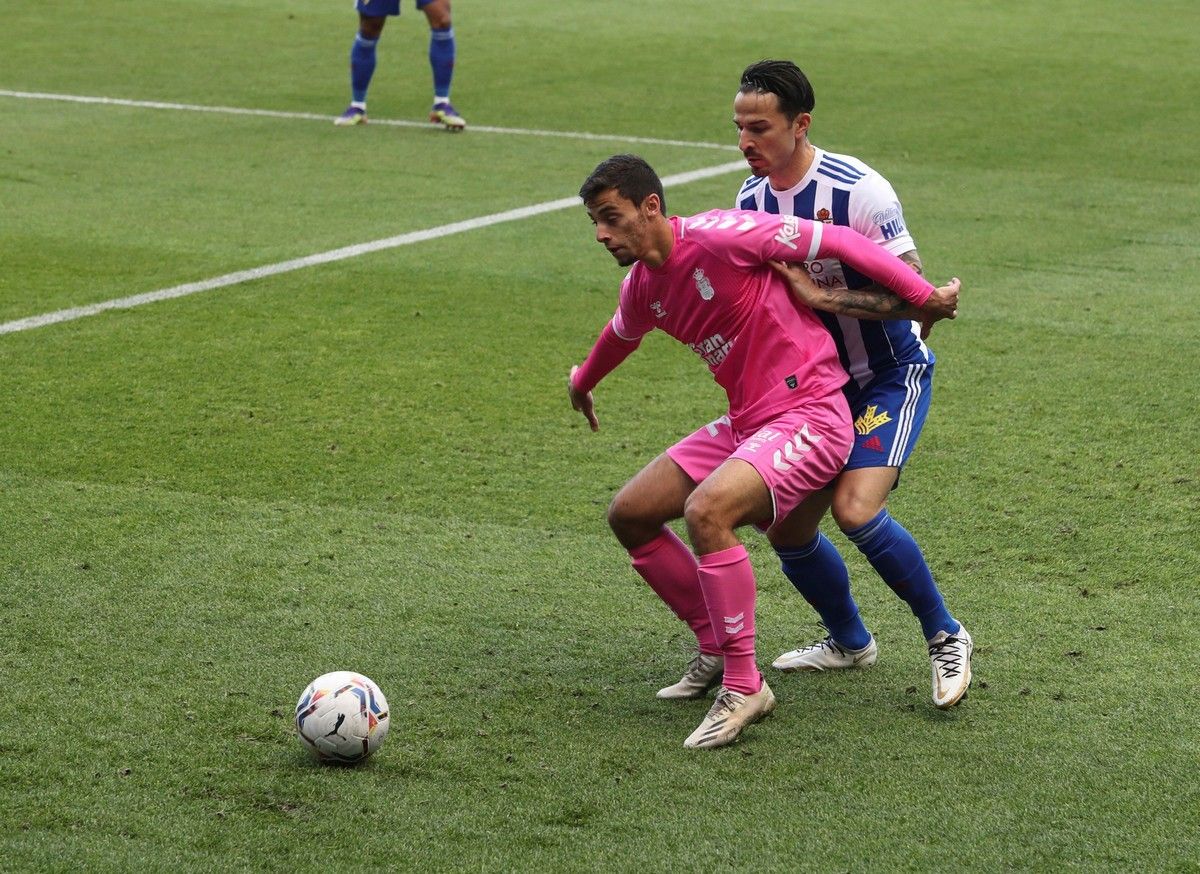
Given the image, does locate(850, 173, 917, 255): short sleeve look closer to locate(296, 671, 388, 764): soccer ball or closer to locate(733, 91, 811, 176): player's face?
locate(733, 91, 811, 176): player's face

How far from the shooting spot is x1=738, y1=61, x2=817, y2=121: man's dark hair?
198 inches

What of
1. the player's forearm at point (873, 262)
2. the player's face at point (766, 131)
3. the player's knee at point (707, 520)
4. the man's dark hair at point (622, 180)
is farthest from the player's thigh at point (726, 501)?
the player's face at point (766, 131)

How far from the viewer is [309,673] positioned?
518cm

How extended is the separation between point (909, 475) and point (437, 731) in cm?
302

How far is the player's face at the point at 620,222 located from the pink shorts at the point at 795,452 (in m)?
0.67

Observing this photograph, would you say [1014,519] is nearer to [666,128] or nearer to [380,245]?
[380,245]

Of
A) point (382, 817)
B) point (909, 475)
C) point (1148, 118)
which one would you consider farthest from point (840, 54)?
point (382, 817)

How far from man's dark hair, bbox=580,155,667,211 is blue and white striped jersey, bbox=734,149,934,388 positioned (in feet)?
1.84

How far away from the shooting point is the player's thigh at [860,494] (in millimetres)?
4918

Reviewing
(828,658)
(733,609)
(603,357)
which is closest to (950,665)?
(828,658)

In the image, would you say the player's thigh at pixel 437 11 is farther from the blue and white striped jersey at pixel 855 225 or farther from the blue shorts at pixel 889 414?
the blue shorts at pixel 889 414

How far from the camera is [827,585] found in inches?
208

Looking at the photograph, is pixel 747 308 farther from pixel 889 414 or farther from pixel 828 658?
pixel 828 658

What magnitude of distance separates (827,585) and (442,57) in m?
12.1
